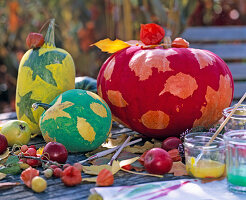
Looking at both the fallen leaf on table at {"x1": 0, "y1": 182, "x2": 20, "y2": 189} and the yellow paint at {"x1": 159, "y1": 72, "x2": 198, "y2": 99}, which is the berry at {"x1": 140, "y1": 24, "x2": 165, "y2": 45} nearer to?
the yellow paint at {"x1": 159, "y1": 72, "x2": 198, "y2": 99}

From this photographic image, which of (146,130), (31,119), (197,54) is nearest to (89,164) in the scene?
(146,130)

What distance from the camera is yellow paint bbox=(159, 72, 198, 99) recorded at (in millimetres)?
1283

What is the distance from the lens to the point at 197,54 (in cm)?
135

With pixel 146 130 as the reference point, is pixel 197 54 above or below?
above

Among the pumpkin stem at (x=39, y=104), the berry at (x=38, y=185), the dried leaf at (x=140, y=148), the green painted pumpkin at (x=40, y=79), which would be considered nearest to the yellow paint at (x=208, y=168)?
the dried leaf at (x=140, y=148)

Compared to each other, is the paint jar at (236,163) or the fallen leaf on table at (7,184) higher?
the paint jar at (236,163)

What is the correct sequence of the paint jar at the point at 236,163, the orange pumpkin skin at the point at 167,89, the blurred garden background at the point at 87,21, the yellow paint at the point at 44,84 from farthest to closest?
the blurred garden background at the point at 87,21
the yellow paint at the point at 44,84
the orange pumpkin skin at the point at 167,89
the paint jar at the point at 236,163

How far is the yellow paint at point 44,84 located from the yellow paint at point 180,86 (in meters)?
0.36

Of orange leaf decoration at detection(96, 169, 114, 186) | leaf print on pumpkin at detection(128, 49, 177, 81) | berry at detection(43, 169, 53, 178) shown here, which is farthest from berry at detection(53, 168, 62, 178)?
leaf print on pumpkin at detection(128, 49, 177, 81)

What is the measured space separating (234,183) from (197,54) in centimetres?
55

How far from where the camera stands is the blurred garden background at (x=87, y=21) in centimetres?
298

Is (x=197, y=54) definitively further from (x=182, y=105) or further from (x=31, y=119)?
(x=31, y=119)

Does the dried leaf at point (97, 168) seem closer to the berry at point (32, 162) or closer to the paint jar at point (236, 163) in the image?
the berry at point (32, 162)

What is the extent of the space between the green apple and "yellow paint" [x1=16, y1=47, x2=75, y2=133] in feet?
0.35
